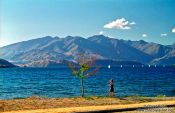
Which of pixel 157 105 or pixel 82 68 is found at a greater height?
pixel 82 68

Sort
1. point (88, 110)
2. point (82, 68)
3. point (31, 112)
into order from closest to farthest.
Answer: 1. point (31, 112)
2. point (88, 110)
3. point (82, 68)

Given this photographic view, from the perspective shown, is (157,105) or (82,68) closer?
(157,105)

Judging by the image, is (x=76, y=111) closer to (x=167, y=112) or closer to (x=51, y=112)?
(x=51, y=112)

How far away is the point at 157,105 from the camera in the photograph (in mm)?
32219

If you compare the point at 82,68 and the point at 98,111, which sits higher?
the point at 82,68

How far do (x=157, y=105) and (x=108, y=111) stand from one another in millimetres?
5808

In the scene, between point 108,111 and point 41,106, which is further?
point 41,106

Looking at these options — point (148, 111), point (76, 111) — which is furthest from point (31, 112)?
point (148, 111)

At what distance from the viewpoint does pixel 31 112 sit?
26.3 metres

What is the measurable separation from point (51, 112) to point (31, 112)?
1.39 metres

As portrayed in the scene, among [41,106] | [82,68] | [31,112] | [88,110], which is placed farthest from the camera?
[82,68]

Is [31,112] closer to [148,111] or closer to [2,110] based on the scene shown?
[2,110]

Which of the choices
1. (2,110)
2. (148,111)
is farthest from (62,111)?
(148,111)

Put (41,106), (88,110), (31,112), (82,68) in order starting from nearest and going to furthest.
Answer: (31,112), (88,110), (41,106), (82,68)
